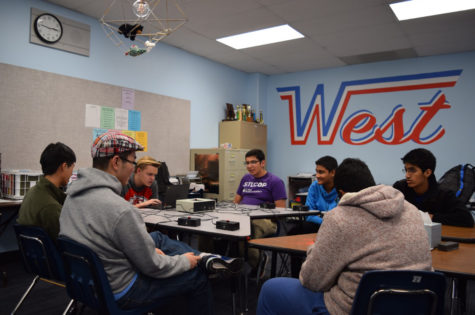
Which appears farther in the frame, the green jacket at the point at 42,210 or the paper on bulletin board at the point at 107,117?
the paper on bulletin board at the point at 107,117

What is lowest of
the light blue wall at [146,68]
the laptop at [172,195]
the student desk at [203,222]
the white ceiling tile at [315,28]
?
the student desk at [203,222]

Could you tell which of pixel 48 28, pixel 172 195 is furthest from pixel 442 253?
pixel 48 28

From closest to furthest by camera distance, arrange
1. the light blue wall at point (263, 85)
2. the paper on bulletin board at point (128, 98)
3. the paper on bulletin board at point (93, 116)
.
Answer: the light blue wall at point (263, 85)
the paper on bulletin board at point (93, 116)
the paper on bulletin board at point (128, 98)

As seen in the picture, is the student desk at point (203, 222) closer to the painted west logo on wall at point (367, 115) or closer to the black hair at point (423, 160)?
the black hair at point (423, 160)

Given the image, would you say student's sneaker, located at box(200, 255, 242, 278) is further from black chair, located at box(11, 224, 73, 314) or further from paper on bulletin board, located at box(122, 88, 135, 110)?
paper on bulletin board, located at box(122, 88, 135, 110)

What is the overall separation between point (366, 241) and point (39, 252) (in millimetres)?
1690

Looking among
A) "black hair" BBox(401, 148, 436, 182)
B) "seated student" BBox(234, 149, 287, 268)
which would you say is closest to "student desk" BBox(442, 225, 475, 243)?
"black hair" BBox(401, 148, 436, 182)

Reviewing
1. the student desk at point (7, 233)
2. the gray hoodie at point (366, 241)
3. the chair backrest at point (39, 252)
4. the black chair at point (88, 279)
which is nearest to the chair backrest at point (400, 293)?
the gray hoodie at point (366, 241)

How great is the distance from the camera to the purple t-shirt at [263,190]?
154 inches

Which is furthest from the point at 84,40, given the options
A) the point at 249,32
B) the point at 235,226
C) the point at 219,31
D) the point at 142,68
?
the point at 235,226

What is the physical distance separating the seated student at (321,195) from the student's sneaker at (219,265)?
5.39 feet

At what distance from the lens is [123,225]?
1475mm

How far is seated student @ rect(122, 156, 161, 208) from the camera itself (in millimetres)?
3219

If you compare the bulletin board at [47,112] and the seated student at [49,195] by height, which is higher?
the bulletin board at [47,112]
